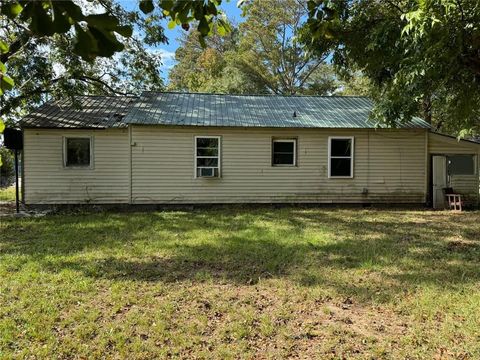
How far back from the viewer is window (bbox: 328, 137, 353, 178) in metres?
12.7

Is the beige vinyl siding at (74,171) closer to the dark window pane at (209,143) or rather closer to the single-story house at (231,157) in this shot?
the single-story house at (231,157)

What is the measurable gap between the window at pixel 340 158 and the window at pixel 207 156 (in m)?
3.62

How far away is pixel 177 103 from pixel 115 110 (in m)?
2.10

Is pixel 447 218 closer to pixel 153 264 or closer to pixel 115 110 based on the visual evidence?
pixel 153 264

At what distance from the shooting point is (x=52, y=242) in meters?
7.26

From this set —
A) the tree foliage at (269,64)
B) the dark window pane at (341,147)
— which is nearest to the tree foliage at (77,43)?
the dark window pane at (341,147)

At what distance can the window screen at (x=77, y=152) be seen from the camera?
39.6 feet

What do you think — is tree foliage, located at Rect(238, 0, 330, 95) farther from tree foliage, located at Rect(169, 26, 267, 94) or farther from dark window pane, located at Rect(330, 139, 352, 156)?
dark window pane, located at Rect(330, 139, 352, 156)

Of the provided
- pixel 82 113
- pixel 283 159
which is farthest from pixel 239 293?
pixel 82 113

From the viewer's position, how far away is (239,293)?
182 inches

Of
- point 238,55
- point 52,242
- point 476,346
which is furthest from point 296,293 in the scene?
point 238,55

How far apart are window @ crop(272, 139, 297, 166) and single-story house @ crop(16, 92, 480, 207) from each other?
3 centimetres

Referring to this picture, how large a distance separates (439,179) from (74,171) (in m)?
11.6

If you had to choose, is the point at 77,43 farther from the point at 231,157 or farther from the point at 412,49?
the point at 231,157
